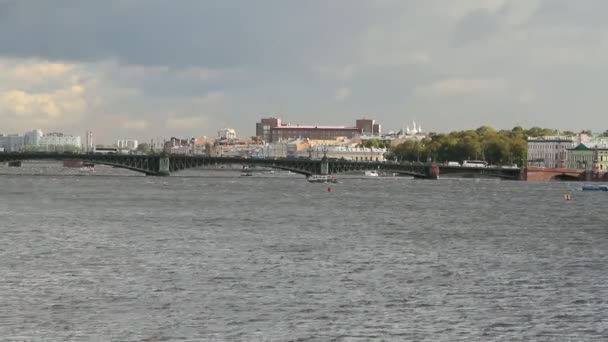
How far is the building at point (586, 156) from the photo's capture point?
503 feet

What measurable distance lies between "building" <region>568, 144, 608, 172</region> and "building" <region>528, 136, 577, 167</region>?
3.70 meters

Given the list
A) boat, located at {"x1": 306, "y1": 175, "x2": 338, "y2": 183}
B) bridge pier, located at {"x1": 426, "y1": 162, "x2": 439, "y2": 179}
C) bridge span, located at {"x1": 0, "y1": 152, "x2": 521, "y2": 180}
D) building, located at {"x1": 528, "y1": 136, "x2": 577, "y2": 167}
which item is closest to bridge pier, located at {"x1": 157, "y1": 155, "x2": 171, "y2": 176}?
bridge span, located at {"x1": 0, "y1": 152, "x2": 521, "y2": 180}

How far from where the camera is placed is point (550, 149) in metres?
169

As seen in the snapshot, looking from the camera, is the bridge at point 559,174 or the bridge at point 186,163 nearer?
the bridge at point 186,163

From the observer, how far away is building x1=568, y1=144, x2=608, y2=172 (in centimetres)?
15325

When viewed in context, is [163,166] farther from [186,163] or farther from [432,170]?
[432,170]

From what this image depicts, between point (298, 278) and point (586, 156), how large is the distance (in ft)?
440

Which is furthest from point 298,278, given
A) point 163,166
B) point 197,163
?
point 163,166

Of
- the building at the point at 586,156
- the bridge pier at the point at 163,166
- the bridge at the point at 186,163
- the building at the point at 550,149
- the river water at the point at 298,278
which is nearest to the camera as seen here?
the river water at the point at 298,278

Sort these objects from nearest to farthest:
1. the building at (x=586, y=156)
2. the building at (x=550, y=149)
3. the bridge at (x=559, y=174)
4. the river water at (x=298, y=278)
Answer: the river water at (x=298, y=278) → the bridge at (x=559, y=174) → the building at (x=586, y=156) → the building at (x=550, y=149)

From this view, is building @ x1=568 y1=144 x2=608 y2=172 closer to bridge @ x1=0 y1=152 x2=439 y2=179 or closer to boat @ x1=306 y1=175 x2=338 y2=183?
bridge @ x1=0 y1=152 x2=439 y2=179

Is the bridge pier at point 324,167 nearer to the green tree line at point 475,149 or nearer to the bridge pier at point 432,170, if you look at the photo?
the bridge pier at point 432,170

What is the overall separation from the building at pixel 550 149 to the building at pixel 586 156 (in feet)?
12.1

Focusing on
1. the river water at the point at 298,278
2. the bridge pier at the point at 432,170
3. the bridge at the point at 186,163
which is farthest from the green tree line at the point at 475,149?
the river water at the point at 298,278
